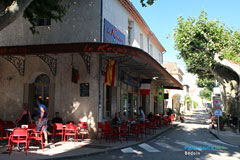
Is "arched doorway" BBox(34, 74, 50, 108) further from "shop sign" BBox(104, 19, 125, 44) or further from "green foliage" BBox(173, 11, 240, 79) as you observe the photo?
"green foliage" BBox(173, 11, 240, 79)

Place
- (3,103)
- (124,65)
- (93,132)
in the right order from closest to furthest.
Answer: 1. (93,132)
2. (3,103)
3. (124,65)

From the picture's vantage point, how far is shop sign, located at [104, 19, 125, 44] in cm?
1185

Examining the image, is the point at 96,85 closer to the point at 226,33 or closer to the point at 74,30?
the point at 74,30

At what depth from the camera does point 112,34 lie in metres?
12.7

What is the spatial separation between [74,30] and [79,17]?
79cm

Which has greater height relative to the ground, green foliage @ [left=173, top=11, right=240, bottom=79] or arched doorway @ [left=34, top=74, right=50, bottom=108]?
green foliage @ [left=173, top=11, right=240, bottom=79]

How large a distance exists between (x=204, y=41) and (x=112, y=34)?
10.1m

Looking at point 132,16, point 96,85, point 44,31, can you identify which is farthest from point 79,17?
point 132,16

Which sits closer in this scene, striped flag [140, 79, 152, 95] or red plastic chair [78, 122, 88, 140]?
red plastic chair [78, 122, 88, 140]

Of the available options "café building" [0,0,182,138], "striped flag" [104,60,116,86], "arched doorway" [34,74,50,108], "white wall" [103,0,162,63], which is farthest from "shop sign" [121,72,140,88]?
"arched doorway" [34,74,50,108]

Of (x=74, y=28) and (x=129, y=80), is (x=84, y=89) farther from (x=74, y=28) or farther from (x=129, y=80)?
(x=129, y=80)

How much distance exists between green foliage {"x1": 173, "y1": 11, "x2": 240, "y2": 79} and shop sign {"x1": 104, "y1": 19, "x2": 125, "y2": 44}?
24.3 ft

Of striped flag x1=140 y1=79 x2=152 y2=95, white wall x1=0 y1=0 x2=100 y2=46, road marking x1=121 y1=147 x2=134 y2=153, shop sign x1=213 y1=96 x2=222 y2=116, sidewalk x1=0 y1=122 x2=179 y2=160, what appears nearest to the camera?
sidewalk x1=0 y1=122 x2=179 y2=160

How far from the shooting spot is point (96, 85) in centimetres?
1095
